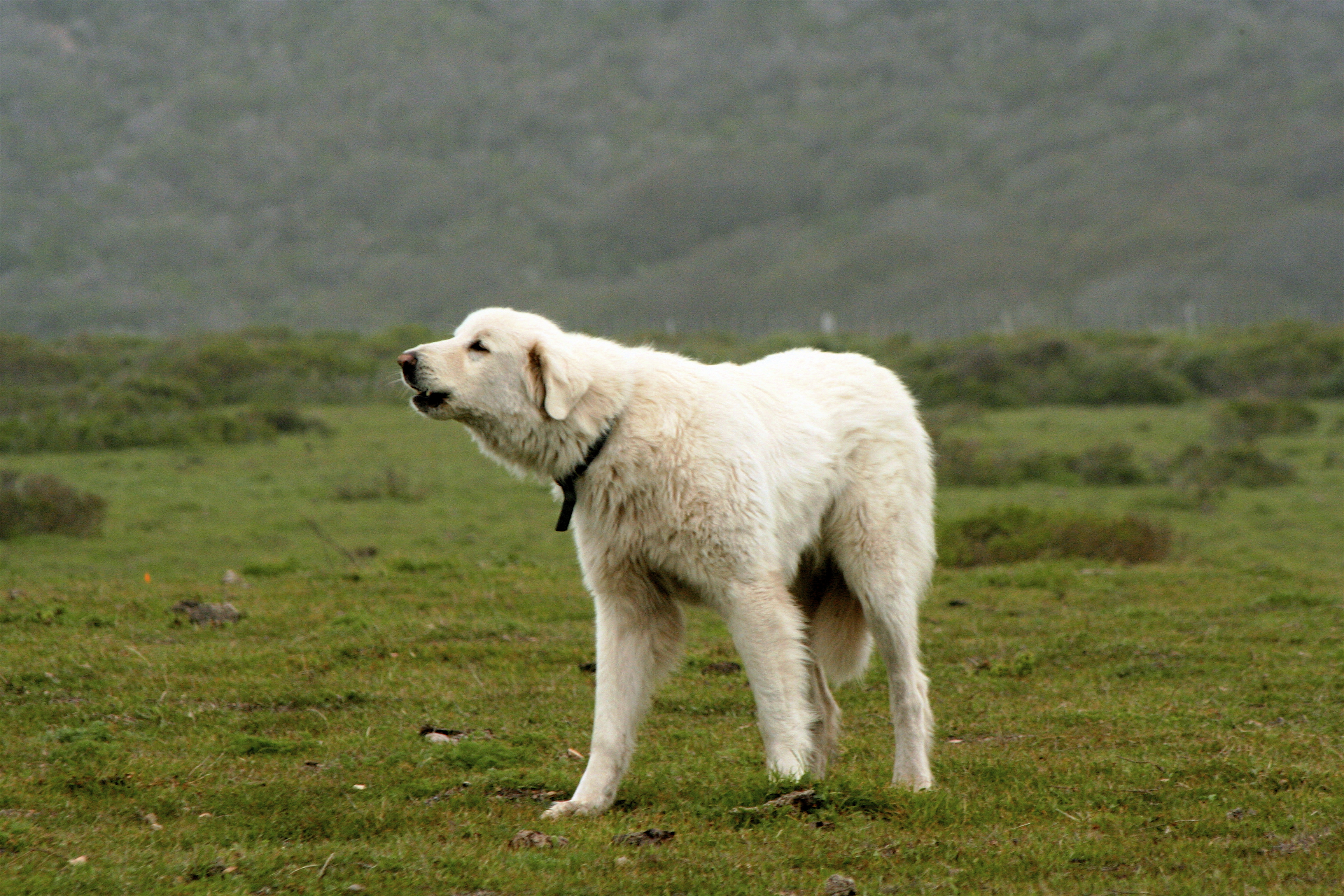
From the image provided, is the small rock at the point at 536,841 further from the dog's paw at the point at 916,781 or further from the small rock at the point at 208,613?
the small rock at the point at 208,613

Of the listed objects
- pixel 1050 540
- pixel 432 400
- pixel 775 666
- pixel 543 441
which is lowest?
pixel 1050 540

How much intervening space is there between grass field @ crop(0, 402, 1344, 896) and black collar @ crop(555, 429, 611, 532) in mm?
1422

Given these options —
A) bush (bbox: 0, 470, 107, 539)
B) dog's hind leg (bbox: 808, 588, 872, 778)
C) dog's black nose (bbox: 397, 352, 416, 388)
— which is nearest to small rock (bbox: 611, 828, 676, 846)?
dog's hind leg (bbox: 808, 588, 872, 778)

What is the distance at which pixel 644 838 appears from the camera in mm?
5523

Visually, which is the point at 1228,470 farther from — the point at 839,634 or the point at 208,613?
the point at 839,634

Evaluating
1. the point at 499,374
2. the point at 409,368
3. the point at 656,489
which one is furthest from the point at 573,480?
the point at 409,368

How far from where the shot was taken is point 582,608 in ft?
41.3

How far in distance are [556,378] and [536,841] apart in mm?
2140

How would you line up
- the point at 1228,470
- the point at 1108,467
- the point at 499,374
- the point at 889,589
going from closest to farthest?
the point at 499,374 < the point at 889,589 < the point at 1228,470 < the point at 1108,467

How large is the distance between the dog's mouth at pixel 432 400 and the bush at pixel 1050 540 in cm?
1415

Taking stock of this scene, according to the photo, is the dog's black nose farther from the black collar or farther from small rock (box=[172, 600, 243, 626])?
small rock (box=[172, 600, 243, 626])

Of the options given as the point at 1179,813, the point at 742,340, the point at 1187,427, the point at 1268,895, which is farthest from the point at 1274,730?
the point at 742,340

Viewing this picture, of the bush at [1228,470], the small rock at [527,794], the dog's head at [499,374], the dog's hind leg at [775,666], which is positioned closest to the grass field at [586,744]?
the small rock at [527,794]

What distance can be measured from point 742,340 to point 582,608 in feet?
203
